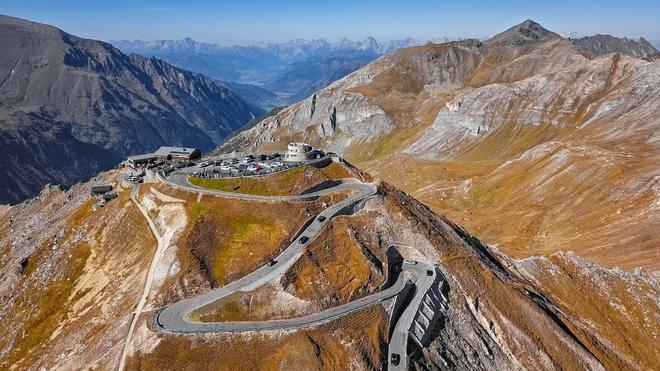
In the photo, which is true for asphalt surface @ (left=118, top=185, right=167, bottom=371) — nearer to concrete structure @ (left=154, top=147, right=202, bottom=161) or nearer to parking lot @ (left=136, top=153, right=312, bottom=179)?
parking lot @ (left=136, top=153, right=312, bottom=179)

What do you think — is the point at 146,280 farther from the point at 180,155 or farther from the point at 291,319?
the point at 180,155

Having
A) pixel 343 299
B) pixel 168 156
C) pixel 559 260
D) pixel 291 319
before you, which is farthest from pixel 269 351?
pixel 559 260

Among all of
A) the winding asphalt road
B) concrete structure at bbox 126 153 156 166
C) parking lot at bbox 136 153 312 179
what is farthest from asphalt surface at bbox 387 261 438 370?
concrete structure at bbox 126 153 156 166

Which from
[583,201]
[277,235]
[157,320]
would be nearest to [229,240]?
[277,235]

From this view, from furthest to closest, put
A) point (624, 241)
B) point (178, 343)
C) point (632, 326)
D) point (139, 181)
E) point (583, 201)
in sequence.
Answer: point (583, 201) → point (624, 241) → point (139, 181) → point (632, 326) → point (178, 343)

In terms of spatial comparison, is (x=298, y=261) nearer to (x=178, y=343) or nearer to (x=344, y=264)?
(x=344, y=264)

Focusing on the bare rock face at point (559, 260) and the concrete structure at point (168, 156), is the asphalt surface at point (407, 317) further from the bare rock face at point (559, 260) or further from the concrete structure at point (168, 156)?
the concrete structure at point (168, 156)
